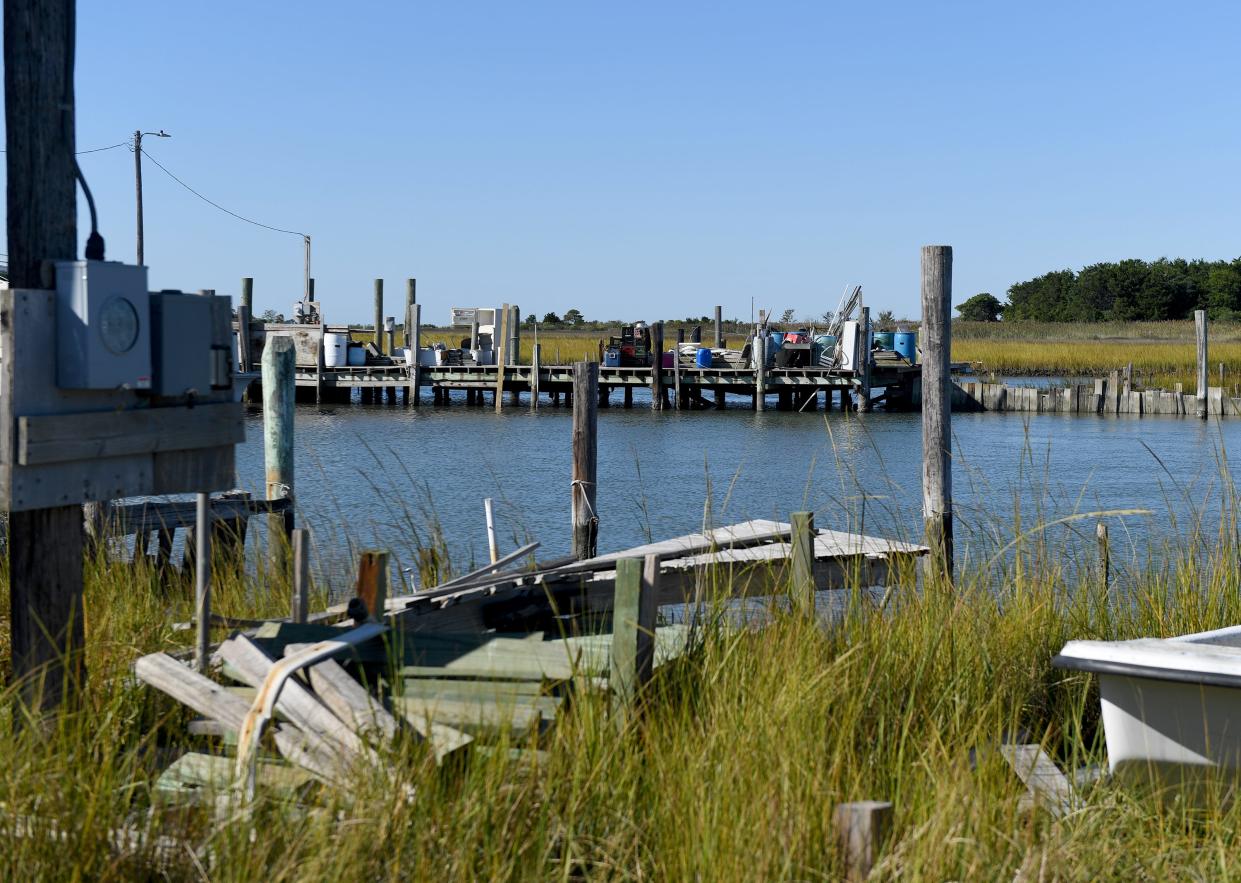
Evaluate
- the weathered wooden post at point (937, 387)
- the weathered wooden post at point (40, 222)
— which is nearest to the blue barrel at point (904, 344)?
the weathered wooden post at point (937, 387)

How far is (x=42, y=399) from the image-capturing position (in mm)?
3877

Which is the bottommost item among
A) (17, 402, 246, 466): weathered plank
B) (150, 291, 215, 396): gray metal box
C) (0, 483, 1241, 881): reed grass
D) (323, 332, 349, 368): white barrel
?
(0, 483, 1241, 881): reed grass

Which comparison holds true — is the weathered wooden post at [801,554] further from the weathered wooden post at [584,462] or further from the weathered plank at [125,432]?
the weathered wooden post at [584,462]

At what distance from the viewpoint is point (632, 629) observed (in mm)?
4289

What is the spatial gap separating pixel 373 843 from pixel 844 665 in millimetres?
1982

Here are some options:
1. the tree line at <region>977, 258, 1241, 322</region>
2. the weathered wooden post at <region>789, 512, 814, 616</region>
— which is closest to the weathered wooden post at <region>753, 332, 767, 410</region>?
the weathered wooden post at <region>789, 512, 814, 616</region>

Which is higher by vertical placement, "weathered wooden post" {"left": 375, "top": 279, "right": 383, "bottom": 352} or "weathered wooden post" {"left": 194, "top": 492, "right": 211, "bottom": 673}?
"weathered wooden post" {"left": 375, "top": 279, "right": 383, "bottom": 352}

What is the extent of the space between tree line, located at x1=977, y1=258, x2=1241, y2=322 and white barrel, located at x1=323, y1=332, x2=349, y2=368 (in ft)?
215

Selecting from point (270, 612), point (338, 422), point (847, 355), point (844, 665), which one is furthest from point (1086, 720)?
point (847, 355)

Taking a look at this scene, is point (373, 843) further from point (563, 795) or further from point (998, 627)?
point (998, 627)

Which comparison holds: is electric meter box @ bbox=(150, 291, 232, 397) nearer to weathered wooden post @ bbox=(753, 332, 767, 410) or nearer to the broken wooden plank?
the broken wooden plank

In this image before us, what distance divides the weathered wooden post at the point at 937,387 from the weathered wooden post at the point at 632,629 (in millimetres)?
3637

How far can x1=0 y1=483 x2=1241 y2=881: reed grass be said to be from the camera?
125 inches

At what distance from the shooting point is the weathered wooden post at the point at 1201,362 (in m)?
34.1
